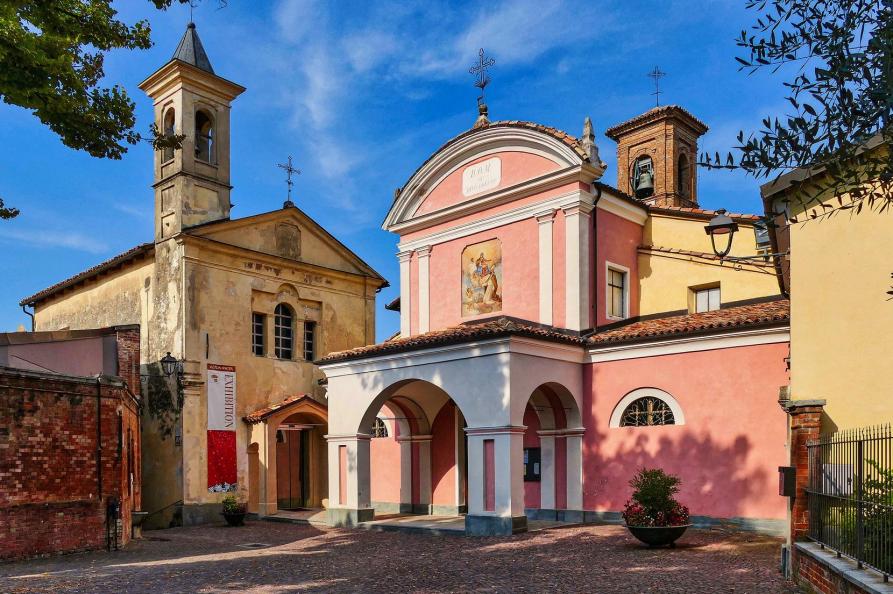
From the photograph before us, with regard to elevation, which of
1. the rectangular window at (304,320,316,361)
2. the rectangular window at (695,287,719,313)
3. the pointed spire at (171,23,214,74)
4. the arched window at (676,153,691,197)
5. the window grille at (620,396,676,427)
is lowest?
the window grille at (620,396,676,427)

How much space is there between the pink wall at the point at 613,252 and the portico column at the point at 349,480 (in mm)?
6249

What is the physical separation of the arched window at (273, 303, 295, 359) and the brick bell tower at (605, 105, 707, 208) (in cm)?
1190

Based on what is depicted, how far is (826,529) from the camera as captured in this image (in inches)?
310

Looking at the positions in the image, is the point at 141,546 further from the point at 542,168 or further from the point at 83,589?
the point at 542,168

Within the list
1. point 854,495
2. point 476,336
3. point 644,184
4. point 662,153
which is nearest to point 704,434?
point 476,336

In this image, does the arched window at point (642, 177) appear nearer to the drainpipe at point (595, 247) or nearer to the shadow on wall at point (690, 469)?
the drainpipe at point (595, 247)

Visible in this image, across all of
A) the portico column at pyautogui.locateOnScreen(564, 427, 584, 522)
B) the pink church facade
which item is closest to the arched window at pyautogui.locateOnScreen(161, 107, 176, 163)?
the pink church facade

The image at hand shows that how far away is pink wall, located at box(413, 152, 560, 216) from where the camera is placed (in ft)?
59.1

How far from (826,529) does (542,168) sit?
454 inches

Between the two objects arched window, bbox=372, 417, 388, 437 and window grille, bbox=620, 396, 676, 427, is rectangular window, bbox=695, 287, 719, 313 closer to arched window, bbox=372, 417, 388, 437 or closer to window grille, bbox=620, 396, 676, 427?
window grille, bbox=620, 396, 676, 427

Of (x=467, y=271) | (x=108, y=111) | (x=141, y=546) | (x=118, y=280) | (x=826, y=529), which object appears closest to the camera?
(x=826, y=529)

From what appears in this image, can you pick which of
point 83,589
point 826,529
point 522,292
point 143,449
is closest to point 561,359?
point 522,292

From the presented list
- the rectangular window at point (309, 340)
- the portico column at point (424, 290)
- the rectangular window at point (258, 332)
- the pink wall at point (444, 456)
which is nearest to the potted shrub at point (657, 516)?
the pink wall at point (444, 456)

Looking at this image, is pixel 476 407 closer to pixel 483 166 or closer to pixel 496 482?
pixel 496 482
